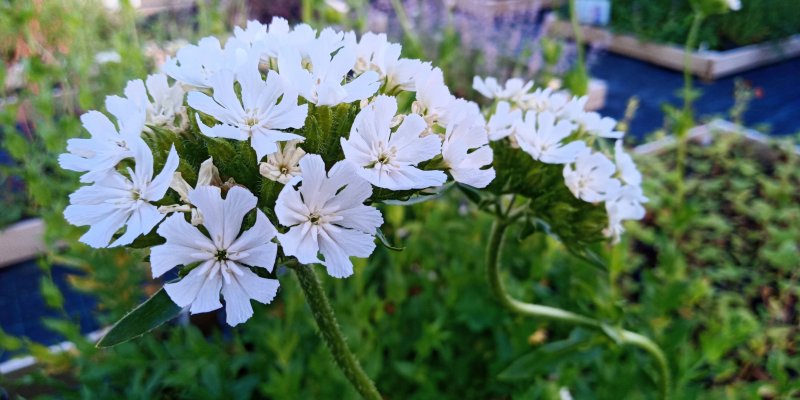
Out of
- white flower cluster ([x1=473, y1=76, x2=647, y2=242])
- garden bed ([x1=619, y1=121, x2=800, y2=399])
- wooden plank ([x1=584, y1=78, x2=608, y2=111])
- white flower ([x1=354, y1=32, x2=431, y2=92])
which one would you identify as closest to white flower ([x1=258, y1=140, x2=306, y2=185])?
white flower ([x1=354, y1=32, x2=431, y2=92])

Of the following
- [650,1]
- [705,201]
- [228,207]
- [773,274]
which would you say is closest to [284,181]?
[228,207]

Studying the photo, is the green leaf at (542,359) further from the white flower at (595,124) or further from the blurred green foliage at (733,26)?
the blurred green foliage at (733,26)

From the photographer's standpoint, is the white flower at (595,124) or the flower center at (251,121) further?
the white flower at (595,124)

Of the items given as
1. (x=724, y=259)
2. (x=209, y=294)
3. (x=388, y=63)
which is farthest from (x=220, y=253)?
(x=724, y=259)

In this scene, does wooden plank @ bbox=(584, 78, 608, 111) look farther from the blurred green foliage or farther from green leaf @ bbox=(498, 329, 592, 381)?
green leaf @ bbox=(498, 329, 592, 381)

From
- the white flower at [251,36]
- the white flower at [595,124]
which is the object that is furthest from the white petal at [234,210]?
the white flower at [595,124]

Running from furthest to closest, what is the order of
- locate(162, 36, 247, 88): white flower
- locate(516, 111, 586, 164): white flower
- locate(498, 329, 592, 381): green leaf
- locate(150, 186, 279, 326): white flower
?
locate(498, 329, 592, 381): green leaf, locate(516, 111, 586, 164): white flower, locate(162, 36, 247, 88): white flower, locate(150, 186, 279, 326): white flower
